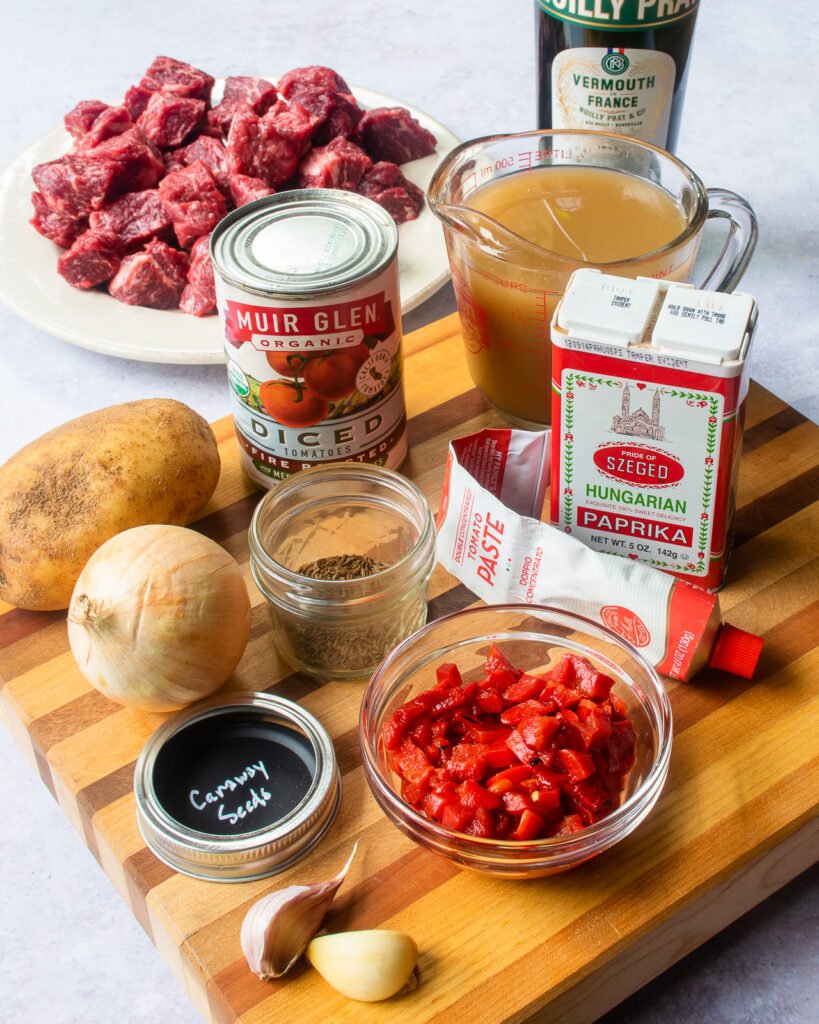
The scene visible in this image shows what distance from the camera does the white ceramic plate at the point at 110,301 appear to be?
199cm

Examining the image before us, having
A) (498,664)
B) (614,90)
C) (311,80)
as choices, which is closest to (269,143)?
(311,80)

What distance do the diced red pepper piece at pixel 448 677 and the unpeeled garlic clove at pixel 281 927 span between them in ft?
0.80

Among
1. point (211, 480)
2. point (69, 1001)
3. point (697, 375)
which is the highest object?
point (697, 375)

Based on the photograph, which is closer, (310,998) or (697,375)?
(310,998)

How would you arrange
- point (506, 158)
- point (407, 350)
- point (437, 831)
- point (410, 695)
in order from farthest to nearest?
point (407, 350), point (506, 158), point (410, 695), point (437, 831)

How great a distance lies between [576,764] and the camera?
1.19m

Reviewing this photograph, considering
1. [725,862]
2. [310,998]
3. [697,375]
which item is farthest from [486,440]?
[310,998]

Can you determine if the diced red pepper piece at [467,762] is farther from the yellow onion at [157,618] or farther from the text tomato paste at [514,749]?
the yellow onion at [157,618]

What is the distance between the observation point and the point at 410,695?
1367 millimetres

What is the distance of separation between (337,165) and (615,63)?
0.66 m

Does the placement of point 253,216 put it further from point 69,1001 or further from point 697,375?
point 69,1001

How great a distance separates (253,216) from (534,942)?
876 millimetres

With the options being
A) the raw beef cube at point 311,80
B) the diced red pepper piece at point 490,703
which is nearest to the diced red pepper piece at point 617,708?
the diced red pepper piece at point 490,703

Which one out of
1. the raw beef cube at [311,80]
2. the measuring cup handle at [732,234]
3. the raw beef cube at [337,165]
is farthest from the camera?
the raw beef cube at [311,80]
